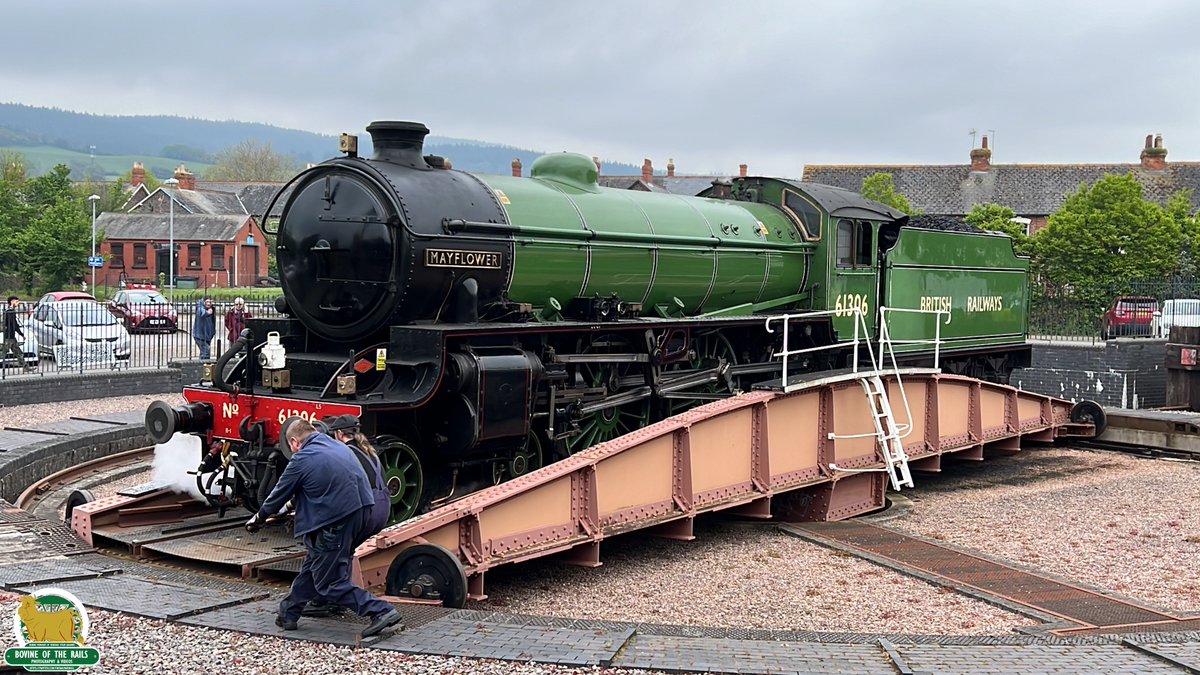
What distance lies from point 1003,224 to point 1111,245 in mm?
4411

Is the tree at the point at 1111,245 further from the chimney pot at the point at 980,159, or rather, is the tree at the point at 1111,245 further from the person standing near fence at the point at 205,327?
the person standing near fence at the point at 205,327

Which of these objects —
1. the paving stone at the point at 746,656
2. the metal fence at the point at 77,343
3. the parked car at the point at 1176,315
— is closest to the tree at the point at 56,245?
the metal fence at the point at 77,343

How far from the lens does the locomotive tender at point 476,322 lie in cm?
921

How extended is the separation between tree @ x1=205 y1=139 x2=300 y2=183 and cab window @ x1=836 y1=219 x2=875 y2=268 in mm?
97500

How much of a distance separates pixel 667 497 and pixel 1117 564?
3.99 metres

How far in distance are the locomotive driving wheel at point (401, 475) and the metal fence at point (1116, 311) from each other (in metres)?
21.0

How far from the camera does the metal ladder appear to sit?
11391 mm

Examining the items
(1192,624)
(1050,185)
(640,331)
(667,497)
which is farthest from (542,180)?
(1050,185)

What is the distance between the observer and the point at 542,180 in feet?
38.2

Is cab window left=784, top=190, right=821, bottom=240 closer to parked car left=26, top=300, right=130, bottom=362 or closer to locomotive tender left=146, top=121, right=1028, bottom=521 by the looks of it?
locomotive tender left=146, top=121, right=1028, bottom=521

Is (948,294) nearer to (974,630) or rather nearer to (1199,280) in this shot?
(974,630)

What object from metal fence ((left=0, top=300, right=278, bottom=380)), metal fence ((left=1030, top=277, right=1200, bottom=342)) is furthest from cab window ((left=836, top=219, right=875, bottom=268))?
metal fence ((left=1030, top=277, right=1200, bottom=342))

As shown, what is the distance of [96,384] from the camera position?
61.3 ft

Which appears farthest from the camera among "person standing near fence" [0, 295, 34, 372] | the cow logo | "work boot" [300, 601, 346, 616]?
"person standing near fence" [0, 295, 34, 372]
